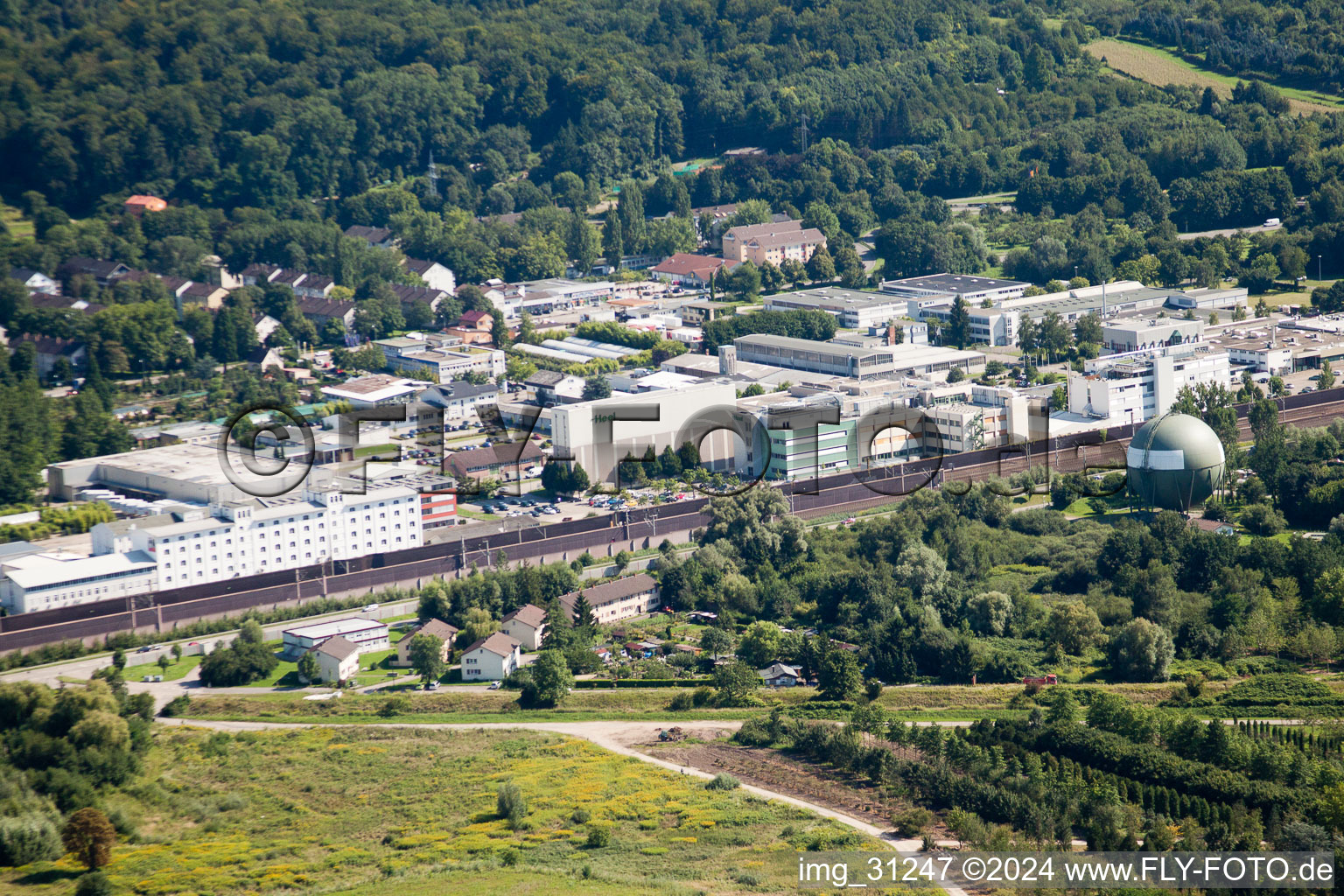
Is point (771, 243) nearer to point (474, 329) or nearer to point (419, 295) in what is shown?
point (474, 329)

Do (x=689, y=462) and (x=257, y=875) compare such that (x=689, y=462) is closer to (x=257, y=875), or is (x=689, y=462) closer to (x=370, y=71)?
(x=257, y=875)

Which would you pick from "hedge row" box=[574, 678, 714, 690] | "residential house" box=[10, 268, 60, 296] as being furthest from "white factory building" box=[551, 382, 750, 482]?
"residential house" box=[10, 268, 60, 296]

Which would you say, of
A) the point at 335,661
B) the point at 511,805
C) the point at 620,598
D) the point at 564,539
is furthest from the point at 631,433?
the point at 511,805

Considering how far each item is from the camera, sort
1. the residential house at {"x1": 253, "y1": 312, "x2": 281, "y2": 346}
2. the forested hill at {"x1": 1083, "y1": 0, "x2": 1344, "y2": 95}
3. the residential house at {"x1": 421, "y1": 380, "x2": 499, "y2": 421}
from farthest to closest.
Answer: the forested hill at {"x1": 1083, "y1": 0, "x2": 1344, "y2": 95}, the residential house at {"x1": 253, "y1": 312, "x2": 281, "y2": 346}, the residential house at {"x1": 421, "y1": 380, "x2": 499, "y2": 421}

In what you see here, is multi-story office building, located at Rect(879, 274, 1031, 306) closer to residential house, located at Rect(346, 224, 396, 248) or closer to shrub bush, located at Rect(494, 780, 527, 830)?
residential house, located at Rect(346, 224, 396, 248)

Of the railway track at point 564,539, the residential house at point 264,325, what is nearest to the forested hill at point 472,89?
the residential house at point 264,325

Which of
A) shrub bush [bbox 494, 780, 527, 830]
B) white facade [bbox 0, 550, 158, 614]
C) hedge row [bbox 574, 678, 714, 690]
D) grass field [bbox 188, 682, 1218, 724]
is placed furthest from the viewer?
white facade [bbox 0, 550, 158, 614]
